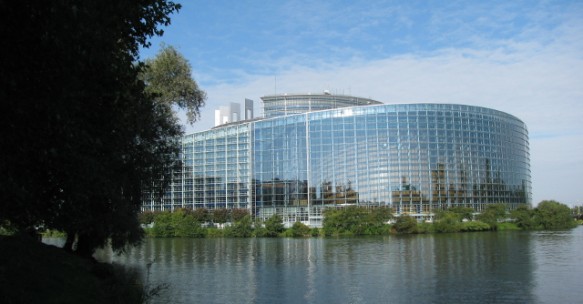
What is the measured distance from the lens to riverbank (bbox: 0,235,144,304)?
14.9m

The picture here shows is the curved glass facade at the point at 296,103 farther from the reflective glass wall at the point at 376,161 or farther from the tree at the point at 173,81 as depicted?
the tree at the point at 173,81

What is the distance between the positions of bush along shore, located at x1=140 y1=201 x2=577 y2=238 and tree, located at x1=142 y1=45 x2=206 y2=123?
3294 inches

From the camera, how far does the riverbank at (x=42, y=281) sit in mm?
14875

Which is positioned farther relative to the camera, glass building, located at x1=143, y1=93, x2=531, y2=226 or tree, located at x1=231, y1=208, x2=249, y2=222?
glass building, located at x1=143, y1=93, x2=531, y2=226

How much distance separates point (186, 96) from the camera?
33.9m

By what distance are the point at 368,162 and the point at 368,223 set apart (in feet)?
96.7

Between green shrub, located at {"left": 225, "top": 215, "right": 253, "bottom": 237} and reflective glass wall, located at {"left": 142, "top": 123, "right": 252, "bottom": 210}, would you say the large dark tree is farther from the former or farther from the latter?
reflective glass wall, located at {"left": 142, "top": 123, "right": 252, "bottom": 210}

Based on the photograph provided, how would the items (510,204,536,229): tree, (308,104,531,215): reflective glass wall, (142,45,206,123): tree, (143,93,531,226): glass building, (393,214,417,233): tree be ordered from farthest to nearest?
(143,93,531,226): glass building < (308,104,531,215): reflective glass wall < (510,204,536,229): tree < (393,214,417,233): tree < (142,45,206,123): tree

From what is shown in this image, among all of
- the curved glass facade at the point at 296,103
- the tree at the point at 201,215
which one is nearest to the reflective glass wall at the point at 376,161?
the tree at the point at 201,215

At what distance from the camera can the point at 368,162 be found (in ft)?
465

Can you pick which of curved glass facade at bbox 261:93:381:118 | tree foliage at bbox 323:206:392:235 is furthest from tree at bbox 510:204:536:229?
curved glass facade at bbox 261:93:381:118

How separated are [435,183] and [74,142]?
138 meters

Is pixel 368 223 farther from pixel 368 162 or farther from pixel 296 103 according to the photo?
pixel 296 103

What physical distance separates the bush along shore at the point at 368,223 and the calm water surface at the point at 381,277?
165 feet
